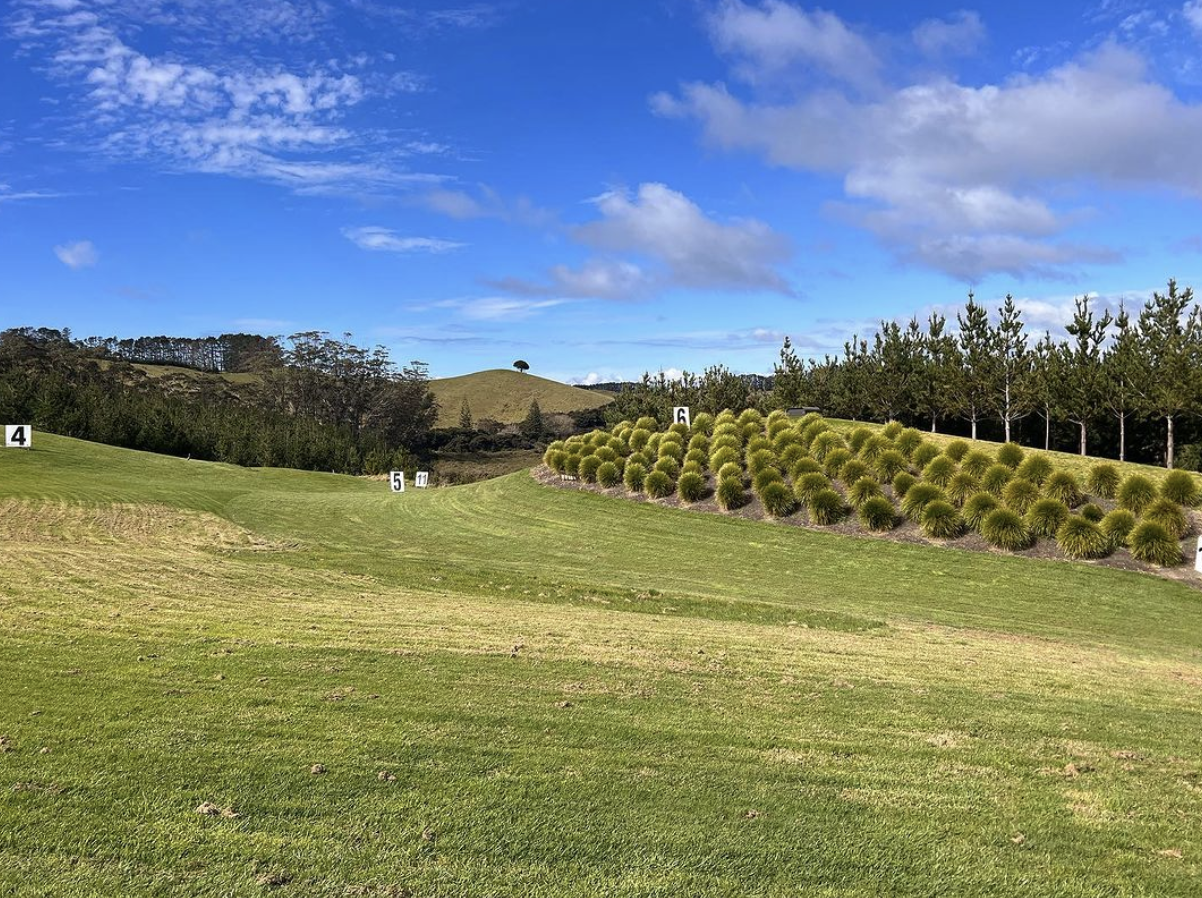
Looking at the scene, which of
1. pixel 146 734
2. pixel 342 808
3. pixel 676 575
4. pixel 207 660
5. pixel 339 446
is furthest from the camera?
pixel 339 446

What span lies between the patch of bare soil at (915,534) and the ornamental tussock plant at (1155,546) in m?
0.12

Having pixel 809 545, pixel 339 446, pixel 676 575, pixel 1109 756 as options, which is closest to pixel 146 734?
pixel 1109 756

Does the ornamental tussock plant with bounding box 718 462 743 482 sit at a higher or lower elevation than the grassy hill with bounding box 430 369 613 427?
lower

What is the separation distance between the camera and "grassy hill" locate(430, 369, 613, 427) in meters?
124

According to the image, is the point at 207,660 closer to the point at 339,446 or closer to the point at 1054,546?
A: the point at 1054,546

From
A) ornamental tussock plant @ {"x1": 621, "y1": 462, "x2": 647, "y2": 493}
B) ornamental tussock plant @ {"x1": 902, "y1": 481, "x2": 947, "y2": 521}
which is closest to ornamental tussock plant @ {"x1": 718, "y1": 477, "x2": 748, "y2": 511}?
ornamental tussock plant @ {"x1": 621, "y1": 462, "x2": 647, "y2": 493}

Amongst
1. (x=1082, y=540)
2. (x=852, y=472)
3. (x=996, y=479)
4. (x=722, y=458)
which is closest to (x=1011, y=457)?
(x=996, y=479)

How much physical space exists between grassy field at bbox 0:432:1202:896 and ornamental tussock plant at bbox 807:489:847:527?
592cm

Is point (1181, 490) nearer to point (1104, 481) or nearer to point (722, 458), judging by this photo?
point (1104, 481)

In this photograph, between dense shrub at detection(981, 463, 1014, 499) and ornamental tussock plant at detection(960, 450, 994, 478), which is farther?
ornamental tussock plant at detection(960, 450, 994, 478)

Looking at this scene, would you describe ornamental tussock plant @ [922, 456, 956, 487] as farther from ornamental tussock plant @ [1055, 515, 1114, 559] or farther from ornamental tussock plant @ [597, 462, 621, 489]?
ornamental tussock plant @ [597, 462, 621, 489]

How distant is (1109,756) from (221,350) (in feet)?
515

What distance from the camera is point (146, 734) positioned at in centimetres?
527

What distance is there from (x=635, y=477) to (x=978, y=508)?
928 centimetres
